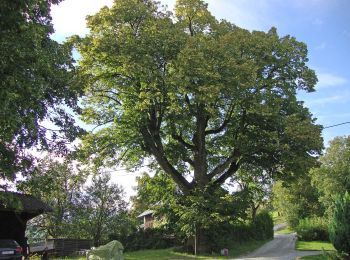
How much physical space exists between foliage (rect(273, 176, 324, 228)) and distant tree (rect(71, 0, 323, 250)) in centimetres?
3686

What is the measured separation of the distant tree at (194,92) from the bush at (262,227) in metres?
13.1

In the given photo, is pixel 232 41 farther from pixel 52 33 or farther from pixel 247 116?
pixel 52 33

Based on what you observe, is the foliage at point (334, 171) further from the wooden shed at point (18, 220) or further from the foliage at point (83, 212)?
the wooden shed at point (18, 220)

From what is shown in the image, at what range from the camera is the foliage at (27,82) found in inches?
421

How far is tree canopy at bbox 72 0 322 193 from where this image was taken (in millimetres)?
27219

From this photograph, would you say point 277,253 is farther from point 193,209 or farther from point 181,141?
point 181,141

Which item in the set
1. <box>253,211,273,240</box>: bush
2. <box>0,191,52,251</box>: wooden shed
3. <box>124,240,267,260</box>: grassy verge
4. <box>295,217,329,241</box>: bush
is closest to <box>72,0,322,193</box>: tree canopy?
<box>124,240,267,260</box>: grassy verge

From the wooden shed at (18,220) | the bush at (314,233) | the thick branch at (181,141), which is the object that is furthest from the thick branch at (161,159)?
the bush at (314,233)

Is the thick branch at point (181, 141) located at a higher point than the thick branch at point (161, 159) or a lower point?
higher

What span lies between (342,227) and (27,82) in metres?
15.1

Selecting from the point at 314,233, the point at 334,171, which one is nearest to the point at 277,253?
the point at 314,233

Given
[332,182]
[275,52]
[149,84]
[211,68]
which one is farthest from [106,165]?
[332,182]

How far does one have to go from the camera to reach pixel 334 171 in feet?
196

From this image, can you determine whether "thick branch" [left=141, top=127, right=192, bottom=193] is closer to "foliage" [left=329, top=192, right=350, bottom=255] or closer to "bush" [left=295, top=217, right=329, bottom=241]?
"foliage" [left=329, top=192, right=350, bottom=255]
